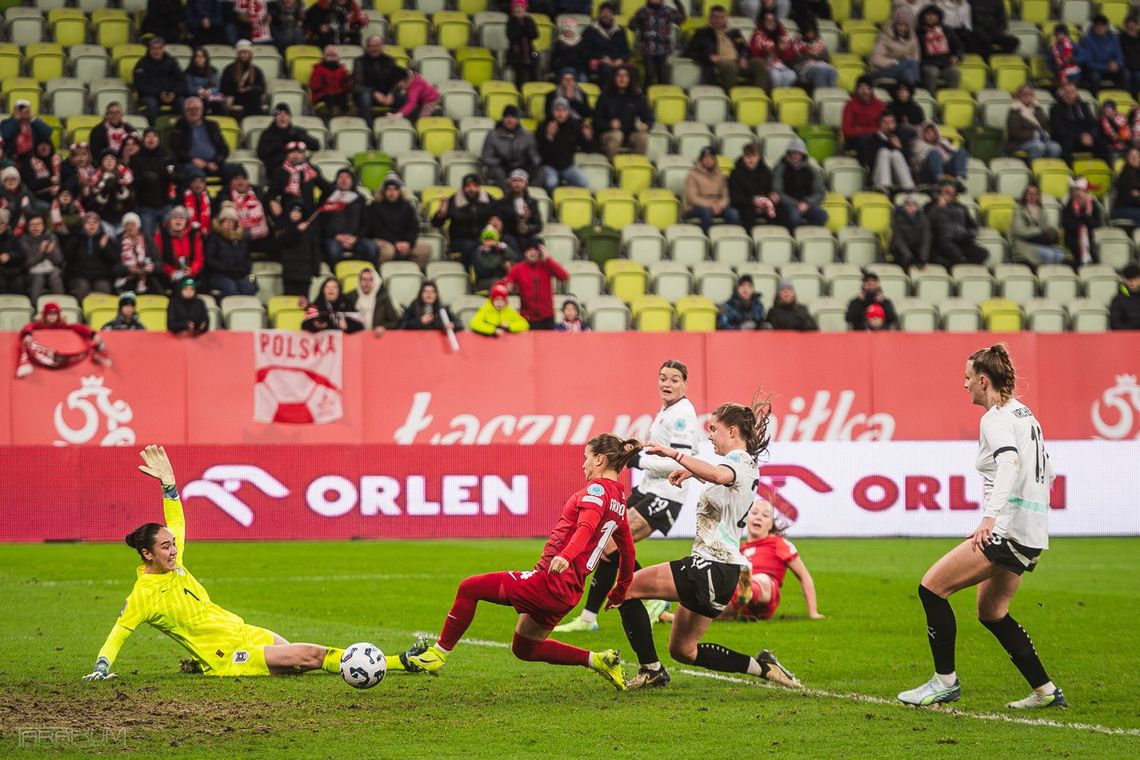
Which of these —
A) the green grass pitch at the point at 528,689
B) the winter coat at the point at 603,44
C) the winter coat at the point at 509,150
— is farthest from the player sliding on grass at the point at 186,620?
the winter coat at the point at 603,44

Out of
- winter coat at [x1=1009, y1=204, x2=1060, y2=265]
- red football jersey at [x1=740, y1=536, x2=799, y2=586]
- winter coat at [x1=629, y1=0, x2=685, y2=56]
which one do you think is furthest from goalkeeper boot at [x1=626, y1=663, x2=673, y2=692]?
winter coat at [x1=629, y1=0, x2=685, y2=56]

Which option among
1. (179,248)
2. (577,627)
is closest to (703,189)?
(179,248)

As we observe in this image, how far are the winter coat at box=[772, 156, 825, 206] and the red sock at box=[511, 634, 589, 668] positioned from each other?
17.1 metres

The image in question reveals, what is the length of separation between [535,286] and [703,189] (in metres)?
4.48

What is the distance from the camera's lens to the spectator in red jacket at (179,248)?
21.6 metres

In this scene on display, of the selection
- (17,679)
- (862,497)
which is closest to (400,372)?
(862,497)

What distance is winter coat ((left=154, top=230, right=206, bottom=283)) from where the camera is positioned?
21.7 metres

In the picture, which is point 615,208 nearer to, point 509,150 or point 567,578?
point 509,150

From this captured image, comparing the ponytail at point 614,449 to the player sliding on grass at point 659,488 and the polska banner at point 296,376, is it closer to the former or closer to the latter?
the player sliding on grass at point 659,488

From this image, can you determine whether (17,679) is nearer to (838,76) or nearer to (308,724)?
(308,724)

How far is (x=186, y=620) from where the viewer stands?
992cm

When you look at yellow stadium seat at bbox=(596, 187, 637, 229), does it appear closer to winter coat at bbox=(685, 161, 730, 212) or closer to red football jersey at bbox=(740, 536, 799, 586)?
winter coat at bbox=(685, 161, 730, 212)

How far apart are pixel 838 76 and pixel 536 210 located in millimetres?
8231

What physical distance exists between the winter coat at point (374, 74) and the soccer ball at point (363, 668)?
17214 mm
